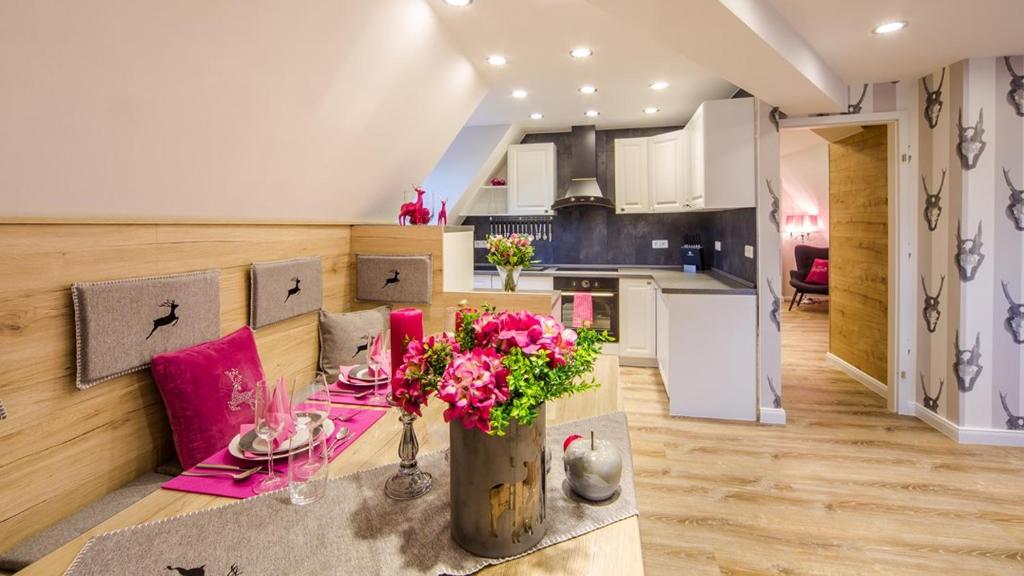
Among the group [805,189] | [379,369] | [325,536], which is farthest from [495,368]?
[805,189]

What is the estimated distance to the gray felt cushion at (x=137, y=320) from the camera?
5.16ft

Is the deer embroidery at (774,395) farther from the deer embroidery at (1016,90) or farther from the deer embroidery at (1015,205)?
the deer embroidery at (1016,90)

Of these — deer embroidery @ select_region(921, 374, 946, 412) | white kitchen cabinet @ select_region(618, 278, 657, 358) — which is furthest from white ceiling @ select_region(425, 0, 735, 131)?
deer embroidery @ select_region(921, 374, 946, 412)

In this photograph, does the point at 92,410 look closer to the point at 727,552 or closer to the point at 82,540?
the point at 82,540

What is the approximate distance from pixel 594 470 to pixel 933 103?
3.63 metres

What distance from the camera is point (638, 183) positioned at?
5.07 meters

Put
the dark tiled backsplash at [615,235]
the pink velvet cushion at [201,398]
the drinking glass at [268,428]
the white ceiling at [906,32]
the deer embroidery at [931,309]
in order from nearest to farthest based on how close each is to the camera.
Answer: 1. the drinking glass at [268,428]
2. the pink velvet cushion at [201,398]
3. the white ceiling at [906,32]
4. the deer embroidery at [931,309]
5. the dark tiled backsplash at [615,235]

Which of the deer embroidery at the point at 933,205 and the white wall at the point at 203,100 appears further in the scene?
the deer embroidery at the point at 933,205

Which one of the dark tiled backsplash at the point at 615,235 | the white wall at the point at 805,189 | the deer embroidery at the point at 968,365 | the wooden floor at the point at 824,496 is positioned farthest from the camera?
the white wall at the point at 805,189

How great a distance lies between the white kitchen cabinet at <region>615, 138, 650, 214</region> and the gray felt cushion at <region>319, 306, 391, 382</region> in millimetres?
3122

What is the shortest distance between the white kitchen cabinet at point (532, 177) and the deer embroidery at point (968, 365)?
132 inches

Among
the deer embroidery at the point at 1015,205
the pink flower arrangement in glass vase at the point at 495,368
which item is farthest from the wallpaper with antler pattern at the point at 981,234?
the pink flower arrangement in glass vase at the point at 495,368

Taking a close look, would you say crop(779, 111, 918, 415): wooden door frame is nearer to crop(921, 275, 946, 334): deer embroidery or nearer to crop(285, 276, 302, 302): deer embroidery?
crop(921, 275, 946, 334): deer embroidery

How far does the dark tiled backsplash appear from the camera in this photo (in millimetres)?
5422
